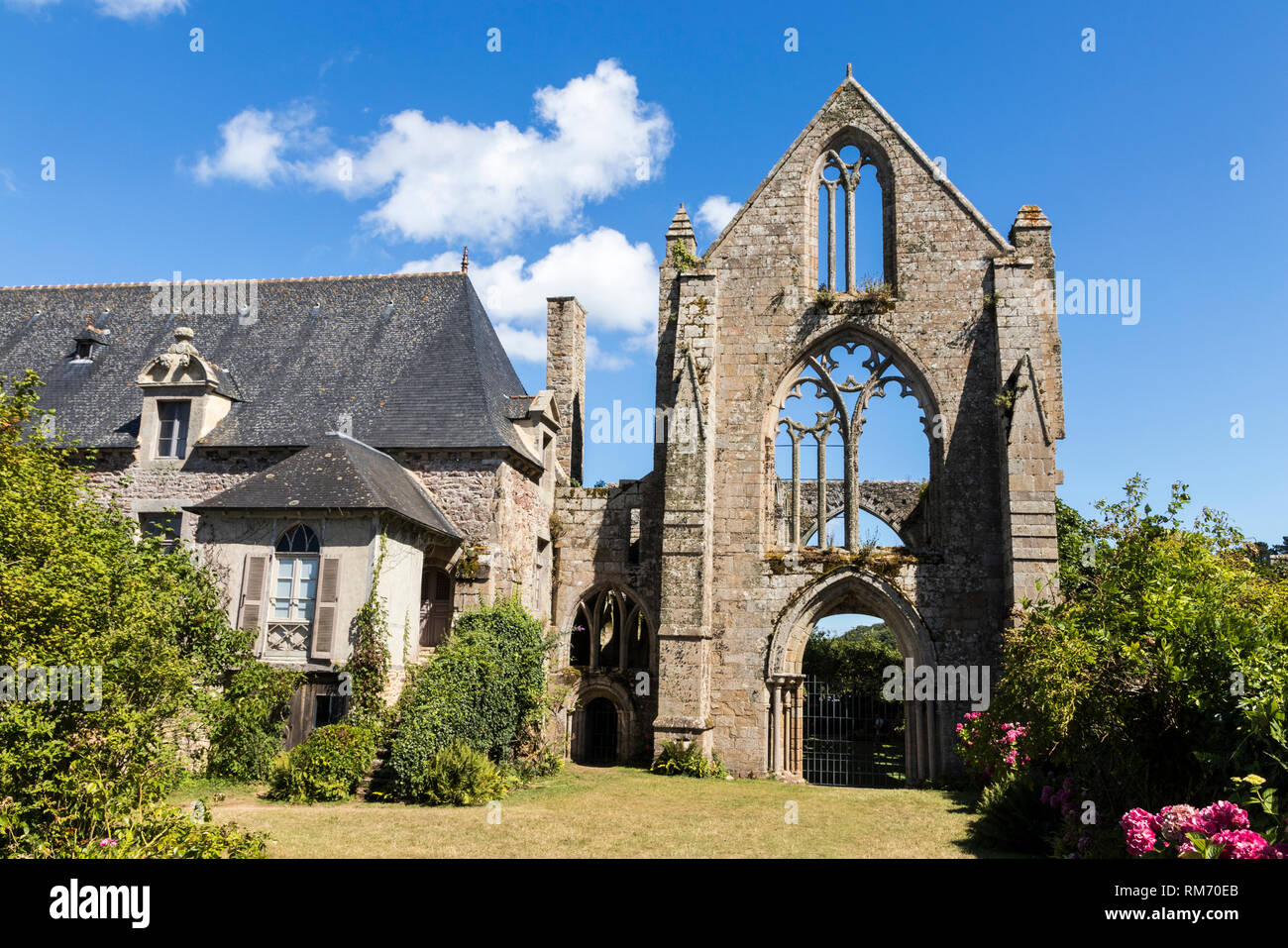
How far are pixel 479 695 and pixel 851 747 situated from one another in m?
9.58

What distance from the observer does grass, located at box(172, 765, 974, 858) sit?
9.66m

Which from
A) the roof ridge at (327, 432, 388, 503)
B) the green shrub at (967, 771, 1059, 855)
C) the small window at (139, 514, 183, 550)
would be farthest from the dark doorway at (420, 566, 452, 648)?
the green shrub at (967, 771, 1059, 855)

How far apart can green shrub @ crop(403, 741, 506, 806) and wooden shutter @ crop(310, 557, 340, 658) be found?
2.56 m

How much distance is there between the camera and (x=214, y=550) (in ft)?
48.0

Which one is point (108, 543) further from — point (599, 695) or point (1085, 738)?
point (1085, 738)

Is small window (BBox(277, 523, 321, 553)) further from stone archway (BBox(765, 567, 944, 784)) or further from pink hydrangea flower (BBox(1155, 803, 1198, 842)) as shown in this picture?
pink hydrangea flower (BBox(1155, 803, 1198, 842))

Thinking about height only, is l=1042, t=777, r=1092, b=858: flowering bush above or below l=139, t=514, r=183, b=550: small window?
below

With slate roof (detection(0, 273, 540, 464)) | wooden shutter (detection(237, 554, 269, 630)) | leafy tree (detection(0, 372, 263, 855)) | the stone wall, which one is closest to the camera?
leafy tree (detection(0, 372, 263, 855))

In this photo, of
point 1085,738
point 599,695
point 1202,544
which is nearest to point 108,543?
point 599,695

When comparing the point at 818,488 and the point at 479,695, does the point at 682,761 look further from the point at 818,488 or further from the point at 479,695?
the point at 818,488

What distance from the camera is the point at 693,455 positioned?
55.2 ft

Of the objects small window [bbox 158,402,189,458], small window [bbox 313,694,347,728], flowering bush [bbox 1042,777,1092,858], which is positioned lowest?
flowering bush [bbox 1042,777,1092,858]

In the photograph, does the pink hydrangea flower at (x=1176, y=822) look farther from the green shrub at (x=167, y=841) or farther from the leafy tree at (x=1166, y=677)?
the green shrub at (x=167, y=841)
